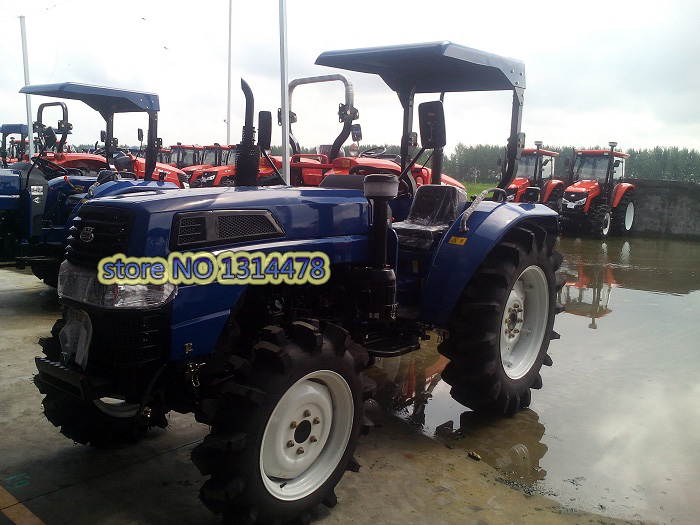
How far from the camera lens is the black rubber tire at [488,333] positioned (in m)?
3.41

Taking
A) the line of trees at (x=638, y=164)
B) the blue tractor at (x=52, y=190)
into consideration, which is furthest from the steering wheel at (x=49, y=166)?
the line of trees at (x=638, y=164)

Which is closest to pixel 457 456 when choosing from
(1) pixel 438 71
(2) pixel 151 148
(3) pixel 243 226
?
(3) pixel 243 226

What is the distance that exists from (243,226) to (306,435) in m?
0.96

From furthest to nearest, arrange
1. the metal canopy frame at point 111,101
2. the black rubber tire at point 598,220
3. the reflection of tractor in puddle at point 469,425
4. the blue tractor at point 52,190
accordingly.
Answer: the black rubber tire at point 598,220 < the metal canopy frame at point 111,101 < the blue tractor at point 52,190 < the reflection of tractor in puddle at point 469,425

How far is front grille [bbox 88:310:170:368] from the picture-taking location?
230 centimetres

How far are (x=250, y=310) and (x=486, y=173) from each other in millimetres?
29193

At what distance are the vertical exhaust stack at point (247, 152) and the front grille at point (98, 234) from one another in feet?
2.71

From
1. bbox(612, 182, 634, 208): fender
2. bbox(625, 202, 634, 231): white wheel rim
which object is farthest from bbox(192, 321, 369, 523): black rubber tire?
bbox(625, 202, 634, 231): white wheel rim

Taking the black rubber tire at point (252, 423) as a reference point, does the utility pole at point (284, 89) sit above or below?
above

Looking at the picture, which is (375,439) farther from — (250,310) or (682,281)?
(682,281)

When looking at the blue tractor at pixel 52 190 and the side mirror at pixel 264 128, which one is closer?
the side mirror at pixel 264 128

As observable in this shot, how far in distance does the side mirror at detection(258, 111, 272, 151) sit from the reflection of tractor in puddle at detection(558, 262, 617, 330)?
392cm

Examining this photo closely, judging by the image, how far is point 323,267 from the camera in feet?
9.52

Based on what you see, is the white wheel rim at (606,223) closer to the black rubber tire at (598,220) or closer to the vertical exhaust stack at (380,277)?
the black rubber tire at (598,220)
